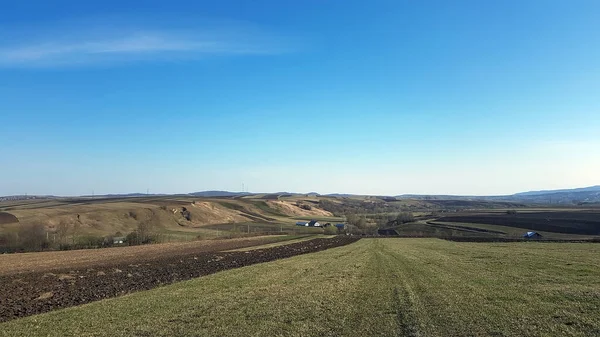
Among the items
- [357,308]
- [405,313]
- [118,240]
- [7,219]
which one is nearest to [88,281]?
[357,308]

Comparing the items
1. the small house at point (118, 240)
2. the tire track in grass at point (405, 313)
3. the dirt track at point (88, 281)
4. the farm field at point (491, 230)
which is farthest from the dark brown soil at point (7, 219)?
the farm field at point (491, 230)

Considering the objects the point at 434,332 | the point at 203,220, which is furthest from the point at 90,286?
the point at 203,220

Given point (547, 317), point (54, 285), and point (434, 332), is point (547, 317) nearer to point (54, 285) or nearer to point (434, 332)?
point (434, 332)

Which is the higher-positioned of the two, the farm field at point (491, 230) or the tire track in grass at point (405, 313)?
the tire track in grass at point (405, 313)

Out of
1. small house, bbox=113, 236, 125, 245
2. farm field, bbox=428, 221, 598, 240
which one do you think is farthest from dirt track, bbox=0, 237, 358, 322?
farm field, bbox=428, 221, 598, 240

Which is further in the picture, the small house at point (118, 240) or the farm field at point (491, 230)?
the farm field at point (491, 230)

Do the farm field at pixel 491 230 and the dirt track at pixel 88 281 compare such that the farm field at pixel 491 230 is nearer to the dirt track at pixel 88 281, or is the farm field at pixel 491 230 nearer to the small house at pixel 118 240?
the dirt track at pixel 88 281
